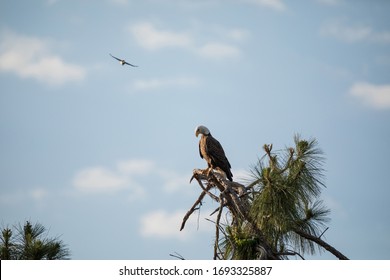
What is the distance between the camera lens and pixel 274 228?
7562mm

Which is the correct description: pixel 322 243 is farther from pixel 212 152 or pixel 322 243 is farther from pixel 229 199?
pixel 212 152

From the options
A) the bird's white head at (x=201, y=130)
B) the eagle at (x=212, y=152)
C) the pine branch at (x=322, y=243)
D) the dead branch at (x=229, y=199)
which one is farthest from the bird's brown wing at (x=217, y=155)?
the pine branch at (x=322, y=243)

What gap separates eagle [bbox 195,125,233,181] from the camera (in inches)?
422

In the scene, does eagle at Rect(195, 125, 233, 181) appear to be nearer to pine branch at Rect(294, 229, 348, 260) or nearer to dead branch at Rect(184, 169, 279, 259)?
dead branch at Rect(184, 169, 279, 259)

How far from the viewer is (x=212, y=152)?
10.9 m

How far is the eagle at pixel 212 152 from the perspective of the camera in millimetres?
10711

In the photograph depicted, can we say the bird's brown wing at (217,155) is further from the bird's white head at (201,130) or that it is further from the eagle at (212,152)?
the bird's white head at (201,130)

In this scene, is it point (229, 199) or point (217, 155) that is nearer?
point (229, 199)

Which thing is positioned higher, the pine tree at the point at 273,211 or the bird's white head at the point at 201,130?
the bird's white head at the point at 201,130

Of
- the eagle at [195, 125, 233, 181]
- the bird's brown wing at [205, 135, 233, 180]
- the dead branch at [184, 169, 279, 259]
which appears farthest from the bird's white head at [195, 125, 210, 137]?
the dead branch at [184, 169, 279, 259]

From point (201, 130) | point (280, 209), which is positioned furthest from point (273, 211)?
point (201, 130)

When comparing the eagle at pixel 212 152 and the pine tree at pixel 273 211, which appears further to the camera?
the eagle at pixel 212 152
